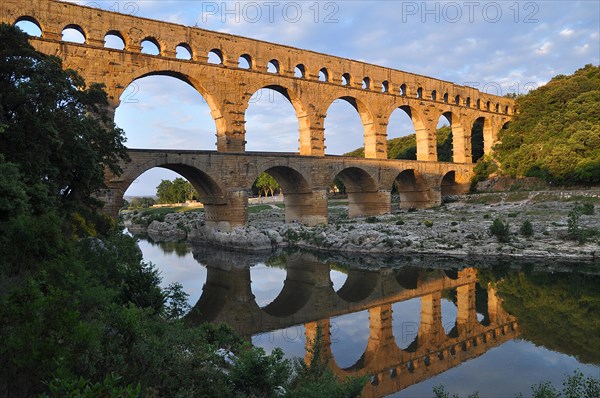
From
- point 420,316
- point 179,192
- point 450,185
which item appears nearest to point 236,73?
point 420,316

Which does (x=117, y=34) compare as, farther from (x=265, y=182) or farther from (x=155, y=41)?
(x=265, y=182)

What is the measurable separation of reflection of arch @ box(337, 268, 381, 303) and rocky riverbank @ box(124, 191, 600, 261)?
4.14 m

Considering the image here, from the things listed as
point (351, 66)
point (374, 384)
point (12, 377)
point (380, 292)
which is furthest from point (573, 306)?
point (351, 66)

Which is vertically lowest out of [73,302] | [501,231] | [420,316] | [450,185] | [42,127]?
[420,316]

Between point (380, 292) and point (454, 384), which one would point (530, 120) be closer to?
point (380, 292)

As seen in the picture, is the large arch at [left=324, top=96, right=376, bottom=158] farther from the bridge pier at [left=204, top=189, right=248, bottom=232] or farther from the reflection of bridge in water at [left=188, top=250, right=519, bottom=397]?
the reflection of bridge in water at [left=188, top=250, right=519, bottom=397]

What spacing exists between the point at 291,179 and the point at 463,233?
1131 cm

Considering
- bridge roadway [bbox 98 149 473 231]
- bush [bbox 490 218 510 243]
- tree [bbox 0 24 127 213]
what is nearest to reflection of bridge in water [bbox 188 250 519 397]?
bush [bbox 490 218 510 243]

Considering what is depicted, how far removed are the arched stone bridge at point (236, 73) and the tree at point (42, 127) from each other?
1032 centimetres

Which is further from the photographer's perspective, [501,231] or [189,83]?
[189,83]

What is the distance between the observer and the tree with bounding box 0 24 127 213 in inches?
355

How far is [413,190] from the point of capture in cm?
3556

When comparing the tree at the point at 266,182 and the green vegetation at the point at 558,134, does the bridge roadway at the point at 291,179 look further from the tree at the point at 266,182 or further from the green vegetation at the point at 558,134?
the tree at the point at 266,182

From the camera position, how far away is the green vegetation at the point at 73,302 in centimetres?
400
